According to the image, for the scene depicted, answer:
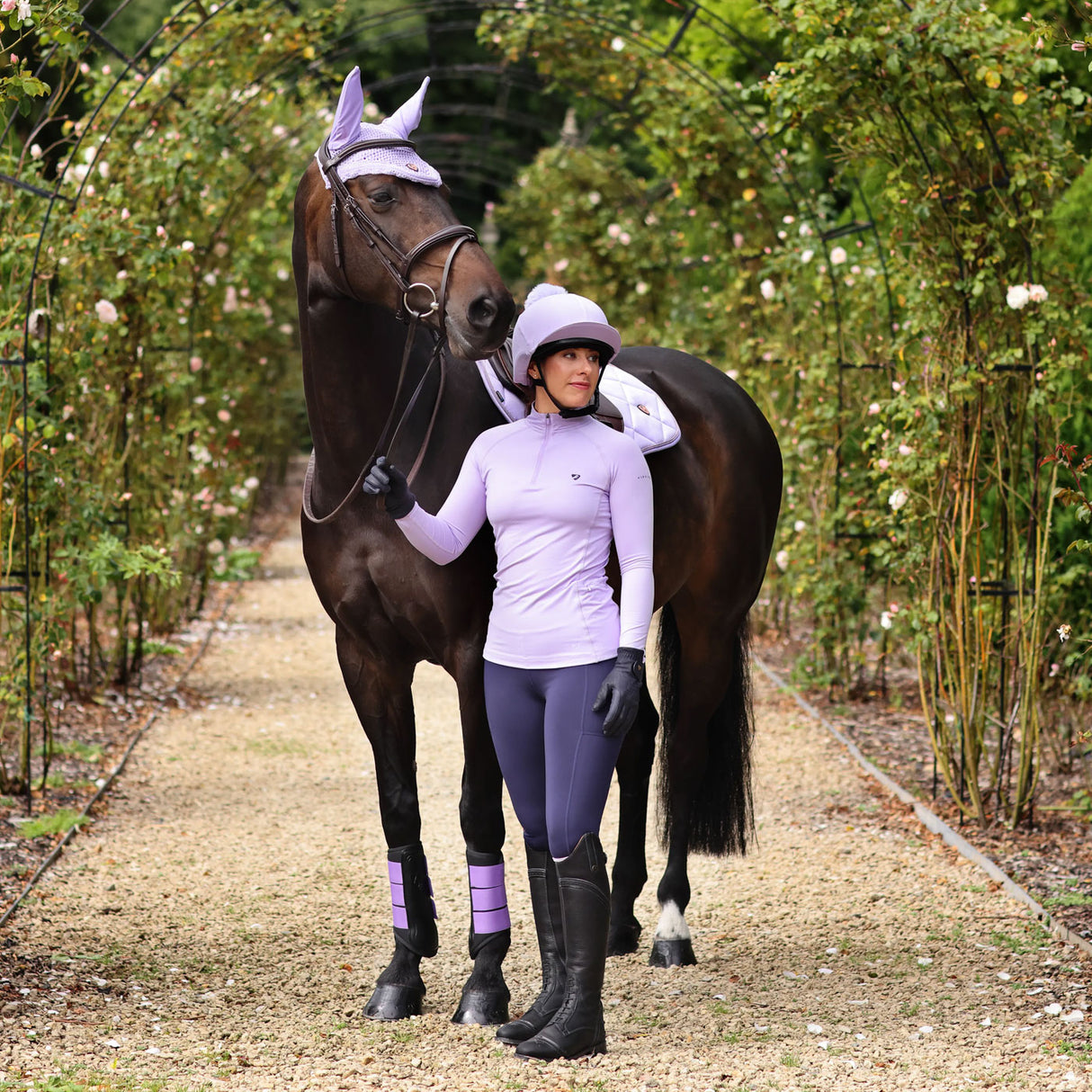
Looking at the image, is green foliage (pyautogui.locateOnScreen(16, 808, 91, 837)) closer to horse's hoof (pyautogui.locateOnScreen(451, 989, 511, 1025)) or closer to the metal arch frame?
the metal arch frame

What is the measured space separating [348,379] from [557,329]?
55 cm

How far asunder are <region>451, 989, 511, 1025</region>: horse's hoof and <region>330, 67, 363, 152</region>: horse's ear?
2023 mm

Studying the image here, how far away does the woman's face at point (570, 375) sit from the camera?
A: 121 inches

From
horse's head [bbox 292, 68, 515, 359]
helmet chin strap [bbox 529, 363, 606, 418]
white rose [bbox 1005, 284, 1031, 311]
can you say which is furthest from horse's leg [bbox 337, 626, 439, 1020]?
white rose [bbox 1005, 284, 1031, 311]

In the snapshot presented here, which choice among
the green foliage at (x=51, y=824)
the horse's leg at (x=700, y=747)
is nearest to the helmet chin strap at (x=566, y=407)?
the horse's leg at (x=700, y=747)

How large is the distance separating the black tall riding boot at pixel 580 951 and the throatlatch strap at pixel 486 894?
28 cm

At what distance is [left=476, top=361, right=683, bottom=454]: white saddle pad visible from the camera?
3660 millimetres

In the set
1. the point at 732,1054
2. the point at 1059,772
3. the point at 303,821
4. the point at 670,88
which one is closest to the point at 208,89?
the point at 670,88

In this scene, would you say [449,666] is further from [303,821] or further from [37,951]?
[303,821]

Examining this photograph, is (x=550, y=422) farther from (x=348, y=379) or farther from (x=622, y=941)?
(x=622, y=941)

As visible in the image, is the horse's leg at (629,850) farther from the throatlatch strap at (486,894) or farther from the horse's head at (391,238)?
the horse's head at (391,238)

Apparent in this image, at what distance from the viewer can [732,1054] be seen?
3238 mm

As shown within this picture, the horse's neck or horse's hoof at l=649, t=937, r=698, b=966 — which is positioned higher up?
the horse's neck

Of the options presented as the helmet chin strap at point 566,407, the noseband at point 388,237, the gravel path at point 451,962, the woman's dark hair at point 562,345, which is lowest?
the gravel path at point 451,962
